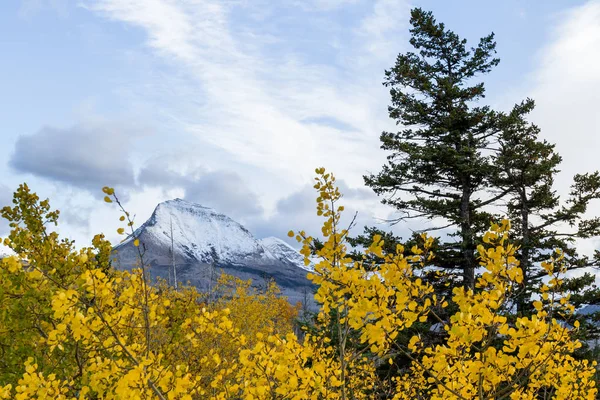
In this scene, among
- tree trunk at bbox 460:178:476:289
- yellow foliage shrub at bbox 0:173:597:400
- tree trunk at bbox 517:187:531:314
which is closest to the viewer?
yellow foliage shrub at bbox 0:173:597:400

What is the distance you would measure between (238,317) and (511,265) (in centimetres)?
1116

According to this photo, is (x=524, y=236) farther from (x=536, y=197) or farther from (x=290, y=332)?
(x=290, y=332)

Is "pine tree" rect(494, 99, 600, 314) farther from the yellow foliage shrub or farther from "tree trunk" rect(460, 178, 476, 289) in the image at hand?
the yellow foliage shrub

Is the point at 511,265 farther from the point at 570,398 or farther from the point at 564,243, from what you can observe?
the point at 564,243

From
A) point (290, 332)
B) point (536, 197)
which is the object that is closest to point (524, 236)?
point (536, 197)

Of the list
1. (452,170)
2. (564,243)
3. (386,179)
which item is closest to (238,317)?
(386,179)

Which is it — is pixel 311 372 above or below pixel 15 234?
below

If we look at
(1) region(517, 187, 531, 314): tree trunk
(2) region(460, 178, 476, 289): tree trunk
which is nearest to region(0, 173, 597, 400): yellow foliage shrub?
(2) region(460, 178, 476, 289): tree trunk

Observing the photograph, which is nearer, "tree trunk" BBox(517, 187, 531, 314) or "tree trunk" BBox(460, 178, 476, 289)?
"tree trunk" BBox(460, 178, 476, 289)

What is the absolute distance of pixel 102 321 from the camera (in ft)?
9.09

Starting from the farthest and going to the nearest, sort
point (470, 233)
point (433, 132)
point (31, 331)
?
point (433, 132) < point (470, 233) < point (31, 331)

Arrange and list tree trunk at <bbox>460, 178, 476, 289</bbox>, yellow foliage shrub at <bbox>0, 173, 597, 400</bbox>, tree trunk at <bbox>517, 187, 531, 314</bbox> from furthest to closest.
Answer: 1. tree trunk at <bbox>517, 187, 531, 314</bbox>
2. tree trunk at <bbox>460, 178, 476, 289</bbox>
3. yellow foliage shrub at <bbox>0, 173, 597, 400</bbox>

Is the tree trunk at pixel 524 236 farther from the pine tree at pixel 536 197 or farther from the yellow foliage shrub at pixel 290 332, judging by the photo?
the yellow foliage shrub at pixel 290 332

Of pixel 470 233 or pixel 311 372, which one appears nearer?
pixel 311 372
